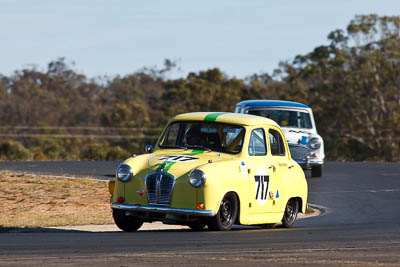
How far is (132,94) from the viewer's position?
99.4 meters

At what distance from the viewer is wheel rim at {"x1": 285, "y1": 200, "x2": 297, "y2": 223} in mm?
14266

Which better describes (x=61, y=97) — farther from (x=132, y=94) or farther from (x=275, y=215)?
(x=275, y=215)

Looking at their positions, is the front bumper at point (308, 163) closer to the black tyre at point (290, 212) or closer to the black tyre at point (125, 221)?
the black tyre at point (290, 212)

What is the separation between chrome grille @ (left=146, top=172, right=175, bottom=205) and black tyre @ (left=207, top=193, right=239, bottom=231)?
684 millimetres

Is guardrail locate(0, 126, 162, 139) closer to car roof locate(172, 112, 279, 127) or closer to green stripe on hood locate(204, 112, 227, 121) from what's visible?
car roof locate(172, 112, 279, 127)

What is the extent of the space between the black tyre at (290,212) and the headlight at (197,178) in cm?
262

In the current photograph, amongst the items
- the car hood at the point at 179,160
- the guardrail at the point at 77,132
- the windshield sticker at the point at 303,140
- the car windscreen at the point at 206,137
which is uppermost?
the car windscreen at the point at 206,137

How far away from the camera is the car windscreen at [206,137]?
13.3 m

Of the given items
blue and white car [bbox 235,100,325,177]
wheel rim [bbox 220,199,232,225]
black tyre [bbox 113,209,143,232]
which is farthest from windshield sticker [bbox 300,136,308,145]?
wheel rim [bbox 220,199,232,225]

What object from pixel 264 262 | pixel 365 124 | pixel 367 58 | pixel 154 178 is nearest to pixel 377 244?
pixel 264 262

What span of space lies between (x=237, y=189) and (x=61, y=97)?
7924 centimetres

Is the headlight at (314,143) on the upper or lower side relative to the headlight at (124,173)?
lower

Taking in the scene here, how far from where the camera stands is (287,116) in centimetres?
2542

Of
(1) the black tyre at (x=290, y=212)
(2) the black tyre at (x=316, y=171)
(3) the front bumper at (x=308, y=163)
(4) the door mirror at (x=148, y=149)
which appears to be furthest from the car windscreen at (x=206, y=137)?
(2) the black tyre at (x=316, y=171)
